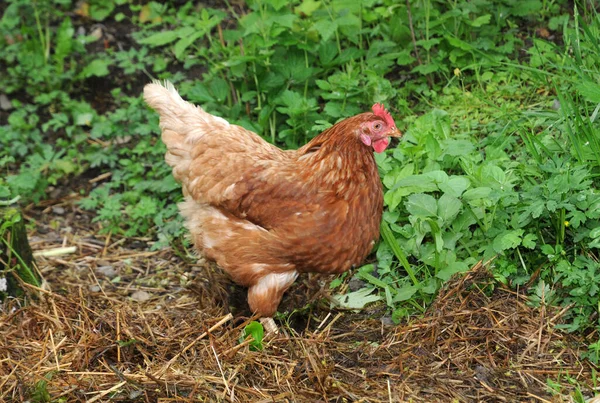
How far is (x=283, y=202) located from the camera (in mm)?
3869

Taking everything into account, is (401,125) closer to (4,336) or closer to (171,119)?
(171,119)

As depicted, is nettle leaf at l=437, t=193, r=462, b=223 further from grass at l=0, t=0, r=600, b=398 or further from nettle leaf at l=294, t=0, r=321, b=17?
nettle leaf at l=294, t=0, r=321, b=17

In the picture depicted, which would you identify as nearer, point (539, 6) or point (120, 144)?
point (539, 6)

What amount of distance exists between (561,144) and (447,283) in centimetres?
114

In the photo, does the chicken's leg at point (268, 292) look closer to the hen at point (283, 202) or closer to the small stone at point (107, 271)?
the hen at point (283, 202)

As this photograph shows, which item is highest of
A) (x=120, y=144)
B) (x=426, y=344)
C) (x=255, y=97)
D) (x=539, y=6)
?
(x=539, y=6)

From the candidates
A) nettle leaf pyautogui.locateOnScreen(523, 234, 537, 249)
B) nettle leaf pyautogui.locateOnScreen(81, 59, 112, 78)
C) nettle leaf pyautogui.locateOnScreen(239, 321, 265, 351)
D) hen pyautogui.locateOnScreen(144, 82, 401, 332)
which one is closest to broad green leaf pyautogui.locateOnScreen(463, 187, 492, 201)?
nettle leaf pyautogui.locateOnScreen(523, 234, 537, 249)

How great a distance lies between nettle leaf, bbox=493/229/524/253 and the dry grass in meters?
0.16

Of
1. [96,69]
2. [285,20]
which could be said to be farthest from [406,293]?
[96,69]

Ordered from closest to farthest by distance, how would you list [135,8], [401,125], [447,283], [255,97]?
1. [447,283]
2. [401,125]
3. [255,97]
4. [135,8]

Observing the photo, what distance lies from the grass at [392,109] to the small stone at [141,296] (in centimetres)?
45

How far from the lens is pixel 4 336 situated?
3.96 m

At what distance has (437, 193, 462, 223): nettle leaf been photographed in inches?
160

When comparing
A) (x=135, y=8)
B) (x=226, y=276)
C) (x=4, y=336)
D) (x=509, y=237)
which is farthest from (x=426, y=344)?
(x=135, y=8)
